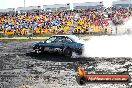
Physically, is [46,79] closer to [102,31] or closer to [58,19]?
[102,31]

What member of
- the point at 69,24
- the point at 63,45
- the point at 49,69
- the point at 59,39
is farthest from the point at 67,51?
the point at 69,24

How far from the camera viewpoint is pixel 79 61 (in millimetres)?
18297

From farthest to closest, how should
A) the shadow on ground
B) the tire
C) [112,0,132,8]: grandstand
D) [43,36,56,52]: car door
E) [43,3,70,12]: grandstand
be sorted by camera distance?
[43,3,70,12]: grandstand → [112,0,132,8]: grandstand → [43,36,56,52]: car door → the tire → the shadow on ground

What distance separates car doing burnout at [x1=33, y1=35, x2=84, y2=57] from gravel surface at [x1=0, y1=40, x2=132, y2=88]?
0.48 meters

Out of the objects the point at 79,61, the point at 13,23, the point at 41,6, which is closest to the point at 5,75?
the point at 79,61

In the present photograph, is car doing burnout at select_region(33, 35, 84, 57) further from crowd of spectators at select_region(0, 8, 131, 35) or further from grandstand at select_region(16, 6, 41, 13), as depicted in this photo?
grandstand at select_region(16, 6, 41, 13)

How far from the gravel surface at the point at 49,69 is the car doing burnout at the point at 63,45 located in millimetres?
478

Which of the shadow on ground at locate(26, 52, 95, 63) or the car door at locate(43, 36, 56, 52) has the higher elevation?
the car door at locate(43, 36, 56, 52)

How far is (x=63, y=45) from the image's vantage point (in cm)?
2016

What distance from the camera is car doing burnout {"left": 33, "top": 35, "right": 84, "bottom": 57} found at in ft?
65.0

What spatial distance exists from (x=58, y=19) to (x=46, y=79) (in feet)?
97.4

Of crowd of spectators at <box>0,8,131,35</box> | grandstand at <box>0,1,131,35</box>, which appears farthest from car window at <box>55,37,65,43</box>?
crowd of spectators at <box>0,8,131,35</box>

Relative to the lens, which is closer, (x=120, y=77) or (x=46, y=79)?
(x=120, y=77)

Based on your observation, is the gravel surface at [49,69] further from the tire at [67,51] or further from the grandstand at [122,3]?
the grandstand at [122,3]
